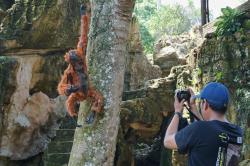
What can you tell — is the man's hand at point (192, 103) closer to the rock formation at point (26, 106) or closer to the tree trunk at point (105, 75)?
the tree trunk at point (105, 75)

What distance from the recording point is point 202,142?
2.43 meters

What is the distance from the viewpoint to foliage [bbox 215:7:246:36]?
7402 millimetres

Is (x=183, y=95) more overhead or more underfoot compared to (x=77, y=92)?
more underfoot

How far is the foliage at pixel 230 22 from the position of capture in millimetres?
7402

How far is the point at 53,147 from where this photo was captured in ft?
34.7

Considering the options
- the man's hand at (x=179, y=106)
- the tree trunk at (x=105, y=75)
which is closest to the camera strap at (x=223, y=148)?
the man's hand at (x=179, y=106)

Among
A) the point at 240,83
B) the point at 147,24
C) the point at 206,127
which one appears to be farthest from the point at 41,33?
the point at 147,24

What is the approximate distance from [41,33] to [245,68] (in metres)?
6.69

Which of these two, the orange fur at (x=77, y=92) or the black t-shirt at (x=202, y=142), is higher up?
the orange fur at (x=77, y=92)

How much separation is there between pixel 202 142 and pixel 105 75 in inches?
74.2

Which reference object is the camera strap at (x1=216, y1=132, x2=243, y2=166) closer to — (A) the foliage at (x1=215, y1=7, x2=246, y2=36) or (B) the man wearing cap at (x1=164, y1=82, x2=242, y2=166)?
(B) the man wearing cap at (x1=164, y1=82, x2=242, y2=166)

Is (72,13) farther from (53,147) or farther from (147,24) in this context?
(147,24)

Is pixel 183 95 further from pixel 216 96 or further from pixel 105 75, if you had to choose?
pixel 105 75

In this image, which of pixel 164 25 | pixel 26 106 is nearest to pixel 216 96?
pixel 26 106
